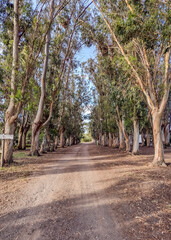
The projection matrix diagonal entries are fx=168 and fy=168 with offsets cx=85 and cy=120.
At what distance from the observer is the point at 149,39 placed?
8203 mm

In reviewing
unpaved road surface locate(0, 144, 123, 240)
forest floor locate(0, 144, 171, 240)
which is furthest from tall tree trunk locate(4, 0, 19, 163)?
unpaved road surface locate(0, 144, 123, 240)

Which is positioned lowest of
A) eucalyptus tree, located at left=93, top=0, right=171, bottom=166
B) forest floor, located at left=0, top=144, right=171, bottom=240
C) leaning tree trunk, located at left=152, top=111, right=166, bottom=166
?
forest floor, located at left=0, top=144, right=171, bottom=240

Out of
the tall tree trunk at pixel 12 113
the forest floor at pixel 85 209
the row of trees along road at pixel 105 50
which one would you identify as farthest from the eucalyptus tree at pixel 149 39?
the tall tree trunk at pixel 12 113

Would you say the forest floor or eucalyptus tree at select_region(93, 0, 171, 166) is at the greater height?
eucalyptus tree at select_region(93, 0, 171, 166)

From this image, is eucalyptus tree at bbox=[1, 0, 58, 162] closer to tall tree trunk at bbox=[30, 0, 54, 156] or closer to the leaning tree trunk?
tall tree trunk at bbox=[30, 0, 54, 156]

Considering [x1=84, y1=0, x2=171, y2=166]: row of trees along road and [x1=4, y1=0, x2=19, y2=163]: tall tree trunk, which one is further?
[x1=4, y1=0, x2=19, y2=163]: tall tree trunk

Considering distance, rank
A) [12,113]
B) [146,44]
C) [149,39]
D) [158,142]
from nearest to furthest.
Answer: [149,39]
[146,44]
[158,142]
[12,113]

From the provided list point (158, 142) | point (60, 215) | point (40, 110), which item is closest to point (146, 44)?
point (158, 142)

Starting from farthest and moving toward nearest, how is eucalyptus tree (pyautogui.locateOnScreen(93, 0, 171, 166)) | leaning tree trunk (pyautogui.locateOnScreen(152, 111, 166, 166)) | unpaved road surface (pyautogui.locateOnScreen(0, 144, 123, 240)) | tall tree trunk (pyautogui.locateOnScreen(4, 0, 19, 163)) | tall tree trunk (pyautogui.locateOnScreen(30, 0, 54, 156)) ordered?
tall tree trunk (pyautogui.locateOnScreen(30, 0, 54, 156))
tall tree trunk (pyautogui.locateOnScreen(4, 0, 19, 163))
leaning tree trunk (pyautogui.locateOnScreen(152, 111, 166, 166))
eucalyptus tree (pyautogui.locateOnScreen(93, 0, 171, 166))
unpaved road surface (pyautogui.locateOnScreen(0, 144, 123, 240))

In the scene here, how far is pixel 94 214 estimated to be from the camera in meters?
3.74

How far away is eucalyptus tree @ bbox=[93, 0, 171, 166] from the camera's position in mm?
7727

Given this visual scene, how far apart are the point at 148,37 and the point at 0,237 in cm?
919

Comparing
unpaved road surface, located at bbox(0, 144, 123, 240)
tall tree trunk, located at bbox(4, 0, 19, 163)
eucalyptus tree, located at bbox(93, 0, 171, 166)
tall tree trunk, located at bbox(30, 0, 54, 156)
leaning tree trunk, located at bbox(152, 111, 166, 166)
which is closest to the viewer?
unpaved road surface, located at bbox(0, 144, 123, 240)

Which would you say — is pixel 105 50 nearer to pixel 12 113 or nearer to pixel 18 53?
pixel 18 53
